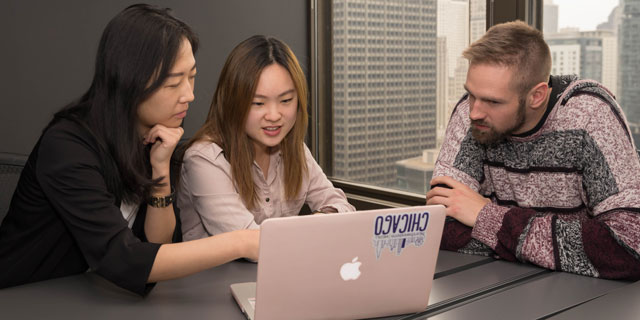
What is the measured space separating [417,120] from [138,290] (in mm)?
2294

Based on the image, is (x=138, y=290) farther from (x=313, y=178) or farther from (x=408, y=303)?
(x=313, y=178)

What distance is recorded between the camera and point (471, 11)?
290cm

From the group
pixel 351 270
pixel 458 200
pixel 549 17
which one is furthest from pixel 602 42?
pixel 351 270

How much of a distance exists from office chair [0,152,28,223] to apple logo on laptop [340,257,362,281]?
3.46ft

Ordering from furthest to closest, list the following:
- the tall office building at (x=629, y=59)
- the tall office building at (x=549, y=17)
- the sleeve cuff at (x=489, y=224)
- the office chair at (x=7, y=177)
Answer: the tall office building at (x=549, y=17) < the tall office building at (x=629, y=59) < the office chair at (x=7, y=177) < the sleeve cuff at (x=489, y=224)

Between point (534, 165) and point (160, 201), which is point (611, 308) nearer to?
point (534, 165)

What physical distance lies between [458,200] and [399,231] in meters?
0.56

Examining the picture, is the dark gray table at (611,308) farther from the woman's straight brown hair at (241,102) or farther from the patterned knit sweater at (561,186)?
the woman's straight brown hair at (241,102)

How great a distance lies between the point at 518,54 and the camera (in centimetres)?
168

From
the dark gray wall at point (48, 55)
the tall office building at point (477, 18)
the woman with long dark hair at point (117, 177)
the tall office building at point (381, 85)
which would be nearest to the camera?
the woman with long dark hair at point (117, 177)

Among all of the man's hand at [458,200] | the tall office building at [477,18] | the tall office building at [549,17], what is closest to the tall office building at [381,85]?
the tall office building at [477,18]

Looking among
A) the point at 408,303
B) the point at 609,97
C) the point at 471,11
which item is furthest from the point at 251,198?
the point at 471,11

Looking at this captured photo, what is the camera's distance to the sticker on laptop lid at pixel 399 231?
44.7 inches

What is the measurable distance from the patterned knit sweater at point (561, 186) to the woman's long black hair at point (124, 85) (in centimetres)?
80
